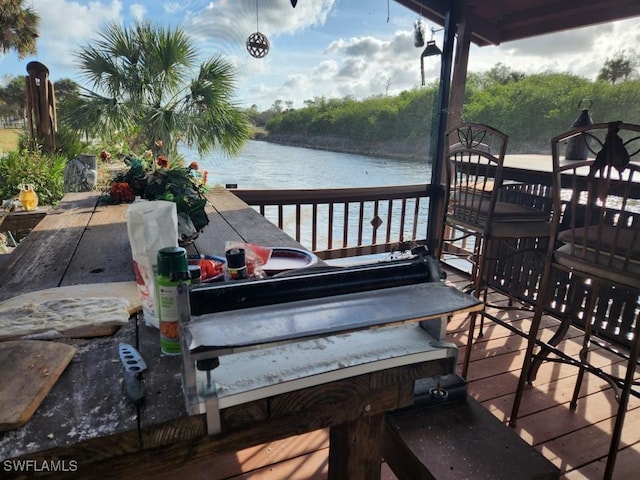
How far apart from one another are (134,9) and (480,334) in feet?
20.1

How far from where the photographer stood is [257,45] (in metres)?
4.11

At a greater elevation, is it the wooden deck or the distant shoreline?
the distant shoreline

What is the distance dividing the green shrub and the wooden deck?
546 cm

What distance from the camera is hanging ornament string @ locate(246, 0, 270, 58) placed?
4090mm

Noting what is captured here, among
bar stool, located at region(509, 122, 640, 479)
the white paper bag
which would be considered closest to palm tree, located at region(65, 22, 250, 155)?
bar stool, located at region(509, 122, 640, 479)

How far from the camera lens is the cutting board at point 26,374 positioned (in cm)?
54

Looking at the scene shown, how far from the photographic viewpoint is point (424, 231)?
3.96m

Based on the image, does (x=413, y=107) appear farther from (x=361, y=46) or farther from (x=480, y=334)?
(x=480, y=334)

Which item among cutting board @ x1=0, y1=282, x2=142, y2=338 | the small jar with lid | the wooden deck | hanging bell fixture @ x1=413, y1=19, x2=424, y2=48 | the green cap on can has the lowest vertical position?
the wooden deck

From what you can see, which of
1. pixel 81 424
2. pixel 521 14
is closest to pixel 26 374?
pixel 81 424

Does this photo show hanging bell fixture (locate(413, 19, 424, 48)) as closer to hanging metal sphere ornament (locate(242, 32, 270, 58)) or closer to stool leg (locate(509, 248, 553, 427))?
hanging metal sphere ornament (locate(242, 32, 270, 58))

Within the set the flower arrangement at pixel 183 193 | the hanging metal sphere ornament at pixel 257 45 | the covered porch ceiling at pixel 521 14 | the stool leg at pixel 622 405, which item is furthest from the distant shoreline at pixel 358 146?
the stool leg at pixel 622 405

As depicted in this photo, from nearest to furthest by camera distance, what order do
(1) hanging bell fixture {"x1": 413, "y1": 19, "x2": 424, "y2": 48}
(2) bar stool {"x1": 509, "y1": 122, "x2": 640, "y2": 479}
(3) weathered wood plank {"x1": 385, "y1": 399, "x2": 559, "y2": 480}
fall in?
(3) weathered wood plank {"x1": 385, "y1": 399, "x2": 559, "y2": 480}
(2) bar stool {"x1": 509, "y1": 122, "x2": 640, "y2": 479}
(1) hanging bell fixture {"x1": 413, "y1": 19, "x2": 424, "y2": 48}

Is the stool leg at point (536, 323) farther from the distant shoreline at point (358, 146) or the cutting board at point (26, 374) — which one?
the distant shoreline at point (358, 146)
